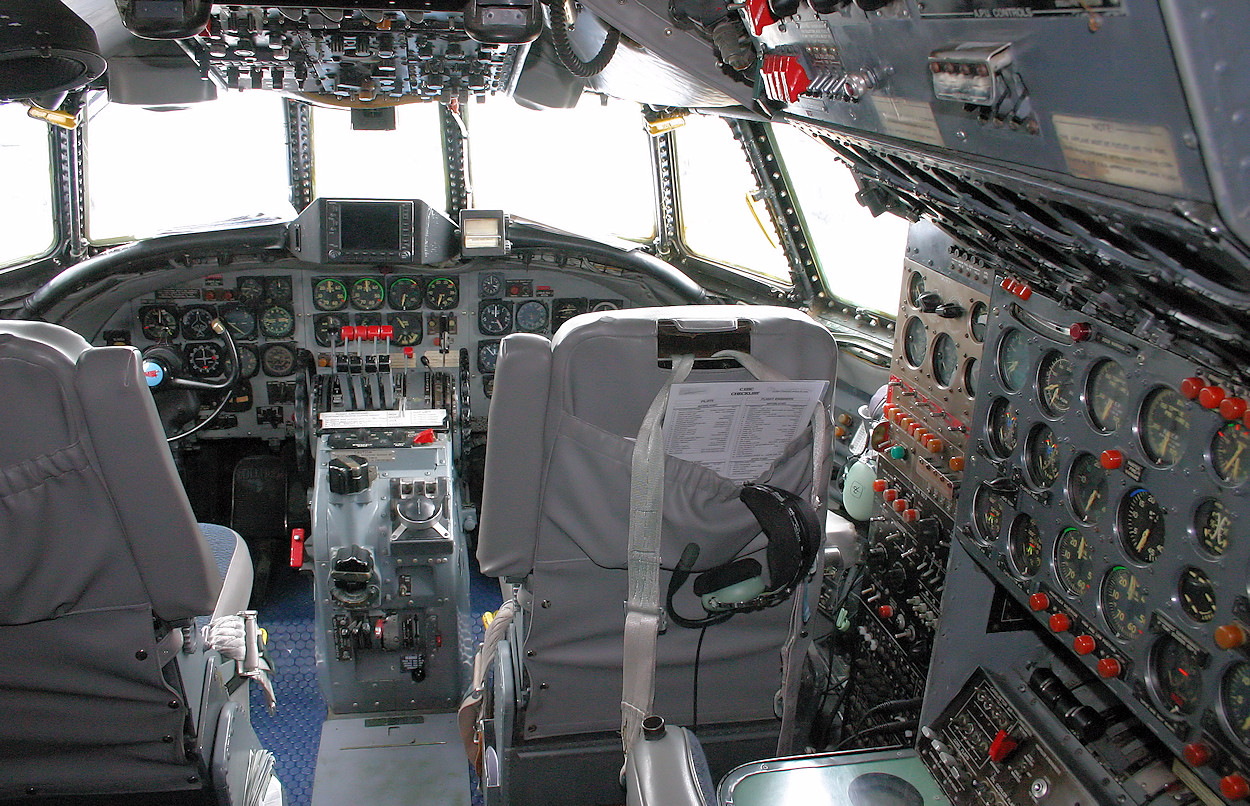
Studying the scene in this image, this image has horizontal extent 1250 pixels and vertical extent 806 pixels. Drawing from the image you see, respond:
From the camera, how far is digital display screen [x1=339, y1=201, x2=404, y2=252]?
4.41 metres

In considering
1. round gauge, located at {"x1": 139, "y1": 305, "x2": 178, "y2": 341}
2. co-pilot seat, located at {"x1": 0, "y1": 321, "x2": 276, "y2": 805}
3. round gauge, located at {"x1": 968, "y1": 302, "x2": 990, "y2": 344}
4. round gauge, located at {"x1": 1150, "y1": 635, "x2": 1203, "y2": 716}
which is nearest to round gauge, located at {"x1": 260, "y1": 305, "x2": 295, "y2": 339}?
round gauge, located at {"x1": 139, "y1": 305, "x2": 178, "y2": 341}

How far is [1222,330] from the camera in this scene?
124cm

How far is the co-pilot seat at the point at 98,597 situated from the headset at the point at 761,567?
3.36 ft

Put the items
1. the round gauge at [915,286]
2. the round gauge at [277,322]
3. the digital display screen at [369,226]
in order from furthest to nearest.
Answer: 1. the round gauge at [277,322]
2. the digital display screen at [369,226]
3. the round gauge at [915,286]

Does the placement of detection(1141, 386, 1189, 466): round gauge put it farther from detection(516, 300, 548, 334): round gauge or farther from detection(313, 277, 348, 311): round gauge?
detection(313, 277, 348, 311): round gauge

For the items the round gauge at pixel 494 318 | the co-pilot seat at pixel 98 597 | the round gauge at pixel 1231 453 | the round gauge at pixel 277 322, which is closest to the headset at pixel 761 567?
the round gauge at pixel 1231 453

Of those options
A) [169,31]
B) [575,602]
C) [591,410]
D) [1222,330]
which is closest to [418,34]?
[169,31]

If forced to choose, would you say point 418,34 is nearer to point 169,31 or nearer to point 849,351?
point 169,31

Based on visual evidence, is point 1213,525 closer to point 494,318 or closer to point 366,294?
point 494,318

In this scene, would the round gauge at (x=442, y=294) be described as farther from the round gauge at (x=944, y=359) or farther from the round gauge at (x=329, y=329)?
the round gauge at (x=944, y=359)

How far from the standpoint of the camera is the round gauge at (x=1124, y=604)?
1625 millimetres

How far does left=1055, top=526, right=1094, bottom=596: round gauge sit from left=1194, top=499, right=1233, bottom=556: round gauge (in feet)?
0.93

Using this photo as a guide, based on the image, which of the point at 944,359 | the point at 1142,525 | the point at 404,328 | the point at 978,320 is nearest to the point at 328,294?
the point at 404,328

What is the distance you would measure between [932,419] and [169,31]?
2205mm
